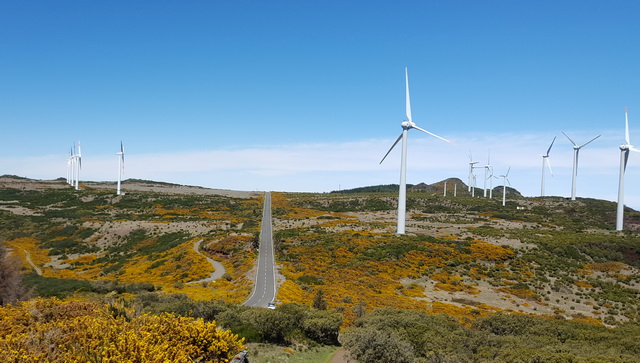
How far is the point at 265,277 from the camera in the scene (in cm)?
4909

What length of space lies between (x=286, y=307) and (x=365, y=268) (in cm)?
3360

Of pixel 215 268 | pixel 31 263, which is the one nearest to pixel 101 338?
pixel 215 268

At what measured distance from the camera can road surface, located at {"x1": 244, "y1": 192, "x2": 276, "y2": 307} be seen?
1524 inches

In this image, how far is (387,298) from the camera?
4319 cm

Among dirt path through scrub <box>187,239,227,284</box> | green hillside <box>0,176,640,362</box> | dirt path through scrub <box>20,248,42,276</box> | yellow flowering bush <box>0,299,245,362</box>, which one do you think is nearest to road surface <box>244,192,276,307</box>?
green hillside <box>0,176,640,362</box>

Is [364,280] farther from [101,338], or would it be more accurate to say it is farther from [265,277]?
[101,338]

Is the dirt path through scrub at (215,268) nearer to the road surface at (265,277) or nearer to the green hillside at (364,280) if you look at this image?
the green hillside at (364,280)

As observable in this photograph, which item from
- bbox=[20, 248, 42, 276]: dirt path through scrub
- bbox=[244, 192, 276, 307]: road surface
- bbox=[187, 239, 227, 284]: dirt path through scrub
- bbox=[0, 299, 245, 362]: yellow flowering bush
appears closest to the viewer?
bbox=[0, 299, 245, 362]: yellow flowering bush

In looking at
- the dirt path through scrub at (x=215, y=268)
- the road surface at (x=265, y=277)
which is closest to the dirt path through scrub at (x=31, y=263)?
the dirt path through scrub at (x=215, y=268)

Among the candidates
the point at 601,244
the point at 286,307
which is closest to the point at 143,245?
the point at 286,307

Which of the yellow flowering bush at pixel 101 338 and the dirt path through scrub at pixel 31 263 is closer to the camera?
the yellow flowering bush at pixel 101 338

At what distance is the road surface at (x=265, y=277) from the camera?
38700mm

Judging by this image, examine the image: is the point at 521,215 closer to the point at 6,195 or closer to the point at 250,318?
the point at 250,318

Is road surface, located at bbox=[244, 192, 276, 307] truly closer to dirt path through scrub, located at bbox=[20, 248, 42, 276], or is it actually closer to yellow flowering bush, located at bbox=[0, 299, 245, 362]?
yellow flowering bush, located at bbox=[0, 299, 245, 362]
